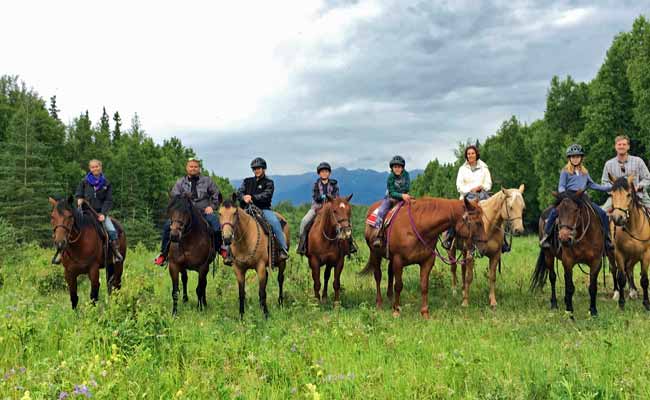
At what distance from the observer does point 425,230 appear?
30.3 feet

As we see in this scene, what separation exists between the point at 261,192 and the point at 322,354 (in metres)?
5.22

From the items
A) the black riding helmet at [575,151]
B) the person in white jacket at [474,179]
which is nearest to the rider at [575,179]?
the black riding helmet at [575,151]

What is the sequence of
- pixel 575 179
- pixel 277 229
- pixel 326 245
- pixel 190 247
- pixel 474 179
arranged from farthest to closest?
pixel 474 179 < pixel 326 245 < pixel 277 229 < pixel 190 247 < pixel 575 179

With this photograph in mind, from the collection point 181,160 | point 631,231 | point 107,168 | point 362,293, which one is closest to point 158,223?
point 107,168

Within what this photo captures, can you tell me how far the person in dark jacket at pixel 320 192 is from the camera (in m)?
11.1

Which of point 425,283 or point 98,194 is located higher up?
point 98,194

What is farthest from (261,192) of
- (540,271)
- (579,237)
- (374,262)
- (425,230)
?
(540,271)

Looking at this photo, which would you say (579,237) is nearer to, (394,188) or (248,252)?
(394,188)

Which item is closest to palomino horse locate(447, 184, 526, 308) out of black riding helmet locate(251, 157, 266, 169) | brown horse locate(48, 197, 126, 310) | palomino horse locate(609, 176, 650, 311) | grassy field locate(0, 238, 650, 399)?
grassy field locate(0, 238, 650, 399)

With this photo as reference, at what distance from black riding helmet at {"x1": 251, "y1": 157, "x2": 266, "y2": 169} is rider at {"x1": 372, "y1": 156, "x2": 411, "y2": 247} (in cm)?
296

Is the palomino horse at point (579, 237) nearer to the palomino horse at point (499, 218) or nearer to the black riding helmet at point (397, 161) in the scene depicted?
the palomino horse at point (499, 218)

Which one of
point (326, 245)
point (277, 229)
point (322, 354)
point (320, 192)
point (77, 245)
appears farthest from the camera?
point (320, 192)

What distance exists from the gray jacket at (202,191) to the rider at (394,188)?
12.6 feet

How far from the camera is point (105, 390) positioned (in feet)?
14.6
